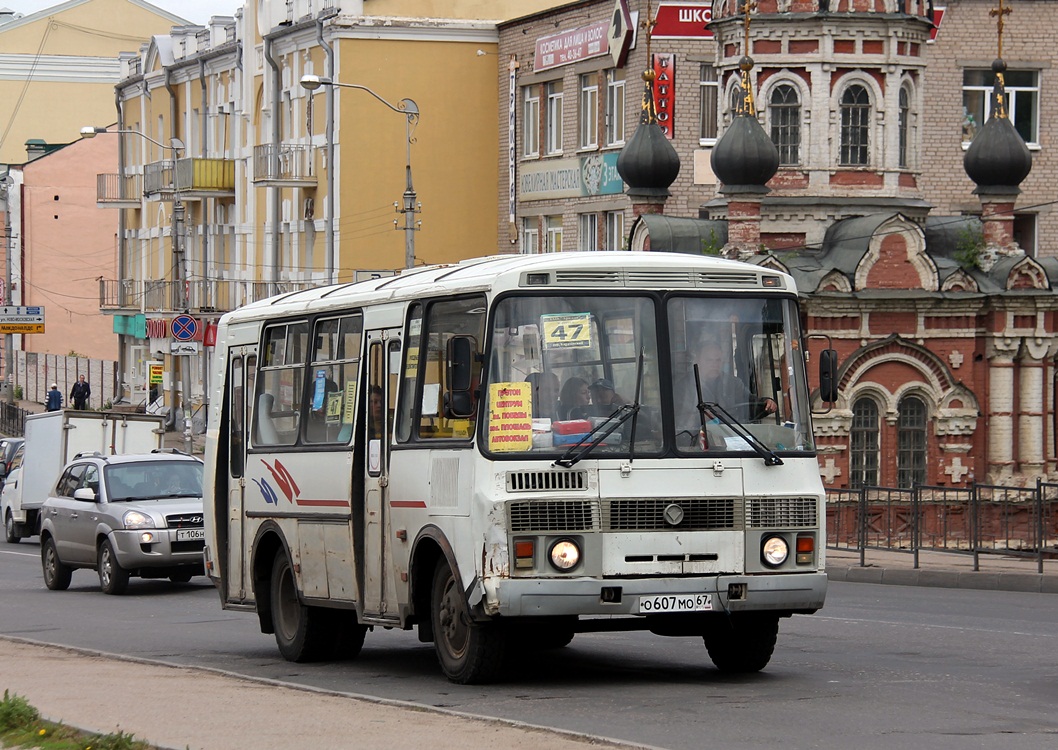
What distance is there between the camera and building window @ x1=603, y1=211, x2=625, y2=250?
50.0m

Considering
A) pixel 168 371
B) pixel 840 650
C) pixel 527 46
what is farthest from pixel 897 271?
pixel 168 371

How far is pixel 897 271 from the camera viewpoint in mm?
39875

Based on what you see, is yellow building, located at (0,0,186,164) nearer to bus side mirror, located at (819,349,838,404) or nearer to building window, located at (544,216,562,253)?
building window, located at (544,216,562,253)

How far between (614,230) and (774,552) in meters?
38.3

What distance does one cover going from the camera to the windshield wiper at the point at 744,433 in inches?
490

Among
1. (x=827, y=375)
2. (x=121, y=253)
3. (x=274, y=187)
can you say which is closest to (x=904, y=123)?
(x=274, y=187)

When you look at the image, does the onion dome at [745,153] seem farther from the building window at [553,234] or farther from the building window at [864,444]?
the building window at [553,234]

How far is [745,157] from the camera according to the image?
39281mm

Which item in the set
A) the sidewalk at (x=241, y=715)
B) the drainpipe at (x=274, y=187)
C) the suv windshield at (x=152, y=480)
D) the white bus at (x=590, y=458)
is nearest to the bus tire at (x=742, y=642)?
the white bus at (x=590, y=458)

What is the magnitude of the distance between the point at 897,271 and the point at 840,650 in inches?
1005

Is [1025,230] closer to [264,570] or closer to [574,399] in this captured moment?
[264,570]

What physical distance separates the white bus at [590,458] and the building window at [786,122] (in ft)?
91.9

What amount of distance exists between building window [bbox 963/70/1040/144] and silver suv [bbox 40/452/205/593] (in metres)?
33.2

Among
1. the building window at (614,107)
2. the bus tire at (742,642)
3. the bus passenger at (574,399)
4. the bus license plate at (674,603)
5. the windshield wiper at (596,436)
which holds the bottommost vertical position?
the bus tire at (742,642)
